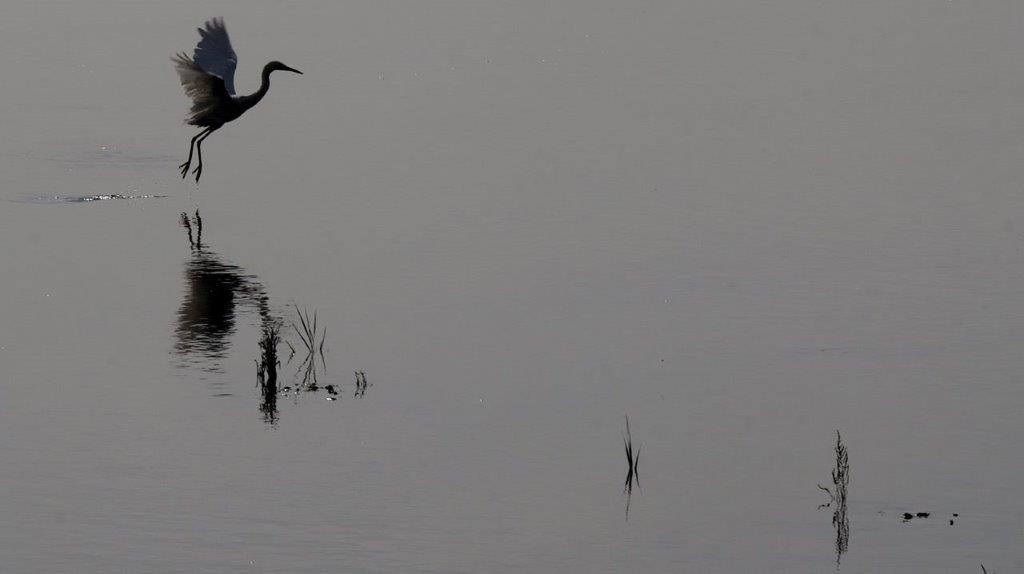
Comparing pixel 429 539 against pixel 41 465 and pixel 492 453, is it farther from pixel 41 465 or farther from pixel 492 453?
pixel 41 465

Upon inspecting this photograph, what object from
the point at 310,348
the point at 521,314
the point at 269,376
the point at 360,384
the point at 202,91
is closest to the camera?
the point at 269,376

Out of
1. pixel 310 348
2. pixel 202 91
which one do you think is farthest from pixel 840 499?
pixel 202 91

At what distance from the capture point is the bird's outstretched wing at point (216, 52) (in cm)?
1942

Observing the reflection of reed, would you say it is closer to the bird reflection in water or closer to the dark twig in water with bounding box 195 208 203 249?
the bird reflection in water

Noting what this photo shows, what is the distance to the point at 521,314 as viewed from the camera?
14555 millimetres

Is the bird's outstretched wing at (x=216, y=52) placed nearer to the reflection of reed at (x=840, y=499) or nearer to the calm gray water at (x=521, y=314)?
the calm gray water at (x=521, y=314)

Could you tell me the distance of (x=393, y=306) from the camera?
14.7 m

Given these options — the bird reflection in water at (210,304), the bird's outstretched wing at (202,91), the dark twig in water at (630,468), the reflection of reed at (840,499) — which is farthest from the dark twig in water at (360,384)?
the bird's outstretched wing at (202,91)

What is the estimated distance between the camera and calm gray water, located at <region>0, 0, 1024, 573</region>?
1005cm

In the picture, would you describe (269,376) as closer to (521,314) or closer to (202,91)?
(521,314)

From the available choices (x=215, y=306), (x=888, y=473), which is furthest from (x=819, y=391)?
(x=215, y=306)

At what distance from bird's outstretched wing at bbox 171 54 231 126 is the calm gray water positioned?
695 mm

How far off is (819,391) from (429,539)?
12.6ft

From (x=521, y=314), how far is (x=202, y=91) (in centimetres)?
637
